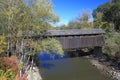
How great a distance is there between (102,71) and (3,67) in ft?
36.6

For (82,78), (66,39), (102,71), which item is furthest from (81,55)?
(82,78)

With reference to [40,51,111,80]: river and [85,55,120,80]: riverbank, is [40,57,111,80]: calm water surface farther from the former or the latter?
[85,55,120,80]: riverbank

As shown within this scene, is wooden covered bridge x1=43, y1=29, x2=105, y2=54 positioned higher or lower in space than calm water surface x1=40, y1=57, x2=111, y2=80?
higher

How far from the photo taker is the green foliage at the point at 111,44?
69.9ft

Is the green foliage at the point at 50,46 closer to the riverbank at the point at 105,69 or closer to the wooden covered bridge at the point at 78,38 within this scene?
the wooden covered bridge at the point at 78,38

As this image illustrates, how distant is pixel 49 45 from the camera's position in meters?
16.4

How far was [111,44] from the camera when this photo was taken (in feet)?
73.1

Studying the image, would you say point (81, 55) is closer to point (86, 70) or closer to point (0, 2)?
point (86, 70)

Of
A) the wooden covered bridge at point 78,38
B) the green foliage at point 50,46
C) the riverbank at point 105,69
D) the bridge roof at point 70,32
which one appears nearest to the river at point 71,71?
the riverbank at point 105,69

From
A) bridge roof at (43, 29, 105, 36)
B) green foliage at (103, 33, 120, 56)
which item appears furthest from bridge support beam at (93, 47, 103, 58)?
bridge roof at (43, 29, 105, 36)

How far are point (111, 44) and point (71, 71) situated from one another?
6.81m

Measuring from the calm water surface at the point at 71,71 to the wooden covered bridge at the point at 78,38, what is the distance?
2.15m

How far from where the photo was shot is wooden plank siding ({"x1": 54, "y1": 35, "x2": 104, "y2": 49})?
21.6 metres

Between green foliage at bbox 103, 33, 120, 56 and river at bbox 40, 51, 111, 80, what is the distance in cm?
333
